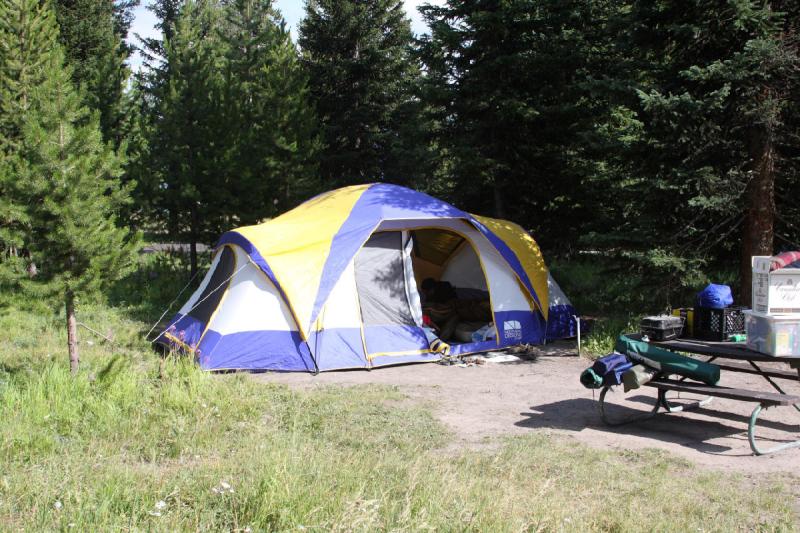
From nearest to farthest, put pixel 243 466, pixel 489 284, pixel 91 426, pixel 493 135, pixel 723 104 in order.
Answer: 1. pixel 243 466
2. pixel 91 426
3. pixel 723 104
4. pixel 489 284
5. pixel 493 135

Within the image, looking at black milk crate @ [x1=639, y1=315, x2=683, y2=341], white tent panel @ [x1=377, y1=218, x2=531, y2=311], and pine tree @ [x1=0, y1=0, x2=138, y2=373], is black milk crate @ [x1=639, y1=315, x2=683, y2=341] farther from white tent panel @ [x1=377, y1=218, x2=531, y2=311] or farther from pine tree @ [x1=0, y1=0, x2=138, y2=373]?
pine tree @ [x1=0, y1=0, x2=138, y2=373]

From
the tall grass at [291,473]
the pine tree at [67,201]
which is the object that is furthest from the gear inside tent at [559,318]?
the pine tree at [67,201]

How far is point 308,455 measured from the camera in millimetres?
4680

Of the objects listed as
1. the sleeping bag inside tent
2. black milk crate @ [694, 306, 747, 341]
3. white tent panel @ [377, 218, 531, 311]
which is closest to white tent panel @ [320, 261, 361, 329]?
the sleeping bag inside tent

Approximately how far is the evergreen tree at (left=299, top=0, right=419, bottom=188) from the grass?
494 inches

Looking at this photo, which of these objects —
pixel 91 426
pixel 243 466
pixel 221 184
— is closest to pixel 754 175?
pixel 243 466

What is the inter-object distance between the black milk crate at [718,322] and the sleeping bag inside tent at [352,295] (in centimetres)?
350

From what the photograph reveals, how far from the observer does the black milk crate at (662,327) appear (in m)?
6.41

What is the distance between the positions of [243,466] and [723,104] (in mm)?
7564

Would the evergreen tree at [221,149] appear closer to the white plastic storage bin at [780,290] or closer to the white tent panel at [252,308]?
the white tent panel at [252,308]

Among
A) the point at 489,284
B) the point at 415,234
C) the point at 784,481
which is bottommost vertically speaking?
the point at 784,481

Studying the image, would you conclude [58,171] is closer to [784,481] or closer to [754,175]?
[784,481]

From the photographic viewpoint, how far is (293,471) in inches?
162

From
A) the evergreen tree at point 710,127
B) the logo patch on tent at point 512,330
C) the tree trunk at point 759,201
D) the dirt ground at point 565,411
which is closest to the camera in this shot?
the dirt ground at point 565,411
